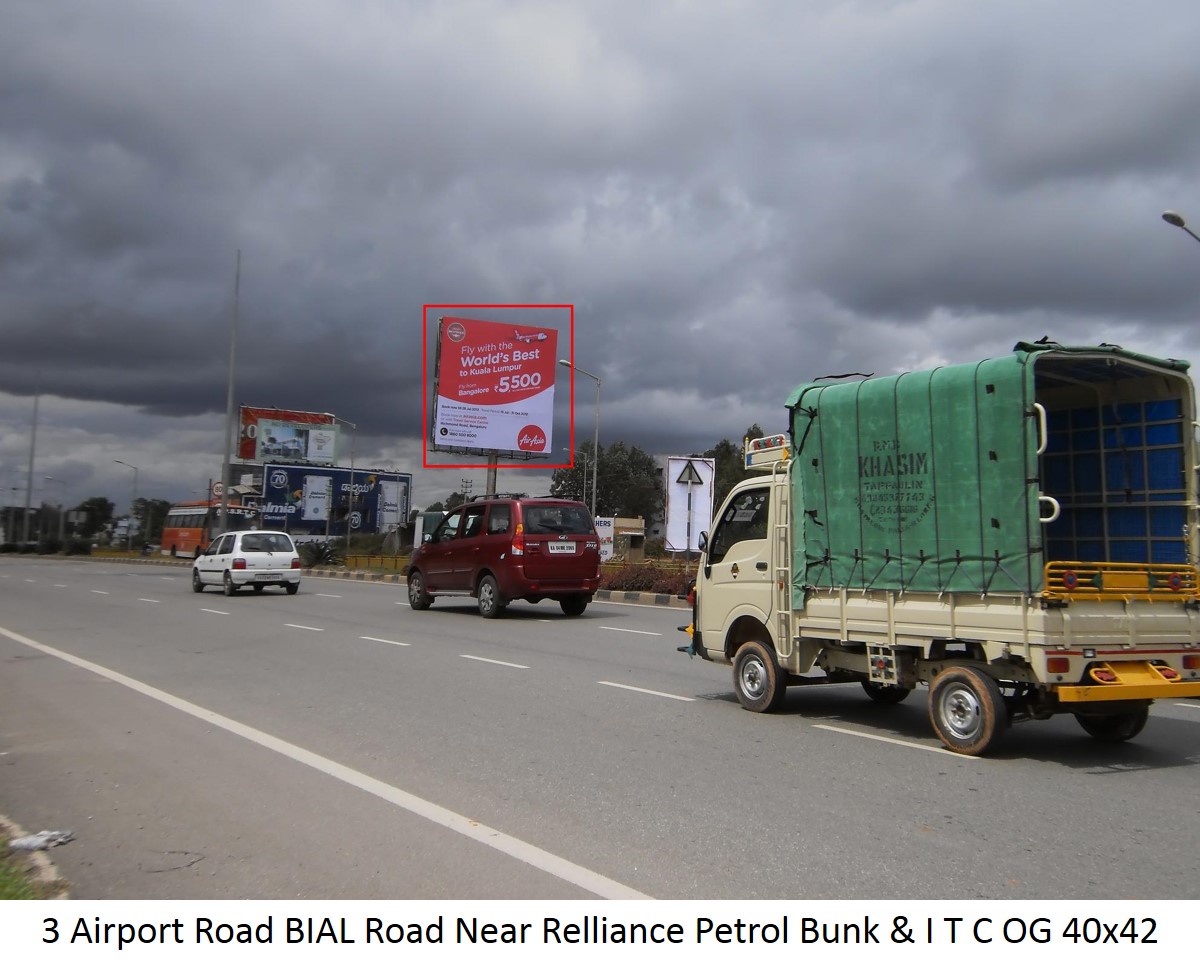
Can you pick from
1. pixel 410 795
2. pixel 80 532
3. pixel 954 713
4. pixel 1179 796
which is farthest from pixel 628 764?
pixel 80 532

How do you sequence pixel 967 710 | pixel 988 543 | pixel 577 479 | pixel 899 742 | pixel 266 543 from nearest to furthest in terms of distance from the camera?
pixel 988 543 < pixel 967 710 < pixel 899 742 < pixel 266 543 < pixel 577 479

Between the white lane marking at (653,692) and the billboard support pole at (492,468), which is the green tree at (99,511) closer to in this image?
the billboard support pole at (492,468)

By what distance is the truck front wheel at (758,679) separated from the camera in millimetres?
8781

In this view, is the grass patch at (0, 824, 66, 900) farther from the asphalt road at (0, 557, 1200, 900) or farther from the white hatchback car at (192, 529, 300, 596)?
the white hatchback car at (192, 529, 300, 596)

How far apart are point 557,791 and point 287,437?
279 feet

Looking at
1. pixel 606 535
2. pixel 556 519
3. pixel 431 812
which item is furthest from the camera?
pixel 606 535

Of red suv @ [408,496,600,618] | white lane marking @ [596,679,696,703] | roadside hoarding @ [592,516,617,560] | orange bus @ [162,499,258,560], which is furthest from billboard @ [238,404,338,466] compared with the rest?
white lane marking @ [596,679,696,703]

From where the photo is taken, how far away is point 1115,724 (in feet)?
24.8

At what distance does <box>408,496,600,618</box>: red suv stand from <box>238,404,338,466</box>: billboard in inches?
2730

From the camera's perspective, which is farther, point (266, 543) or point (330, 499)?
point (330, 499)

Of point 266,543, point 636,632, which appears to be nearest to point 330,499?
point 266,543

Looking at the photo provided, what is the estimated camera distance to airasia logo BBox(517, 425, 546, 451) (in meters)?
38.1

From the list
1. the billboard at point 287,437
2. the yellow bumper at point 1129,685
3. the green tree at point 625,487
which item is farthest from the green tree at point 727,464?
the yellow bumper at point 1129,685

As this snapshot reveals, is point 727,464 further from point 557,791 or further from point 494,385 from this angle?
point 557,791
